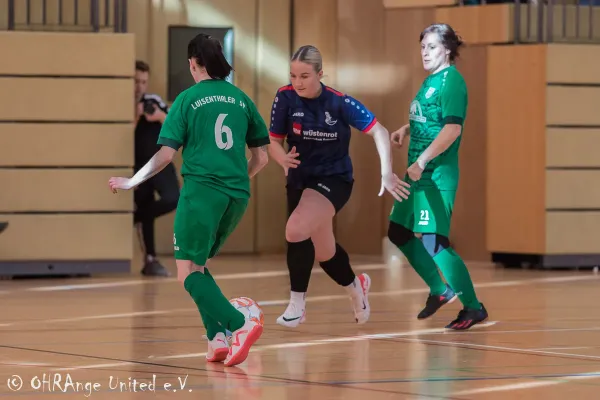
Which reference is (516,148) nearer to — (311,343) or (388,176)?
(388,176)

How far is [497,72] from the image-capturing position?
983cm

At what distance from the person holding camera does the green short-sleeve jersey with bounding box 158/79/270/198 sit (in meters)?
4.50

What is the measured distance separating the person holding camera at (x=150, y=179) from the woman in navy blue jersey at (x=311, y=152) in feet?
11.1

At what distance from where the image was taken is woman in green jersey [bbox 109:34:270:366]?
178 inches

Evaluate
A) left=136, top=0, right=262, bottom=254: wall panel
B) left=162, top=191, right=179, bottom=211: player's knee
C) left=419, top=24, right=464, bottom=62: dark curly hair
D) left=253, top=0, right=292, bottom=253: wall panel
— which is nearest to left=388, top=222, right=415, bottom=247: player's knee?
left=419, top=24, right=464, bottom=62: dark curly hair

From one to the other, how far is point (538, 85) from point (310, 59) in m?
4.39

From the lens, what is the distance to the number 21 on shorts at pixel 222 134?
15.0ft

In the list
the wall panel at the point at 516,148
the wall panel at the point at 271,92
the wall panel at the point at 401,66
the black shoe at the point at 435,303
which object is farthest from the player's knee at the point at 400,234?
the wall panel at the point at 271,92

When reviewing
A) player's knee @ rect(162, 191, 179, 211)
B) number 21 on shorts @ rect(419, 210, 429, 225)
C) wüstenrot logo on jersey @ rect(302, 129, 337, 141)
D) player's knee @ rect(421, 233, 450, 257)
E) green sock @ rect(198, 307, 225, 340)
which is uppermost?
wüstenrot logo on jersey @ rect(302, 129, 337, 141)

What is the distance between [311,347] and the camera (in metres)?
5.18

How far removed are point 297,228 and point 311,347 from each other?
75cm

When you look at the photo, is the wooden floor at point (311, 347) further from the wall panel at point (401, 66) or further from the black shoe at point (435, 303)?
the wall panel at point (401, 66)

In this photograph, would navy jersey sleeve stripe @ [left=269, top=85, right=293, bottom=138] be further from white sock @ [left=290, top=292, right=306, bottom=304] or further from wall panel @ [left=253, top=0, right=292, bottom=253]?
wall panel @ [left=253, top=0, right=292, bottom=253]

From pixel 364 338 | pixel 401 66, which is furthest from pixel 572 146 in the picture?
pixel 364 338
